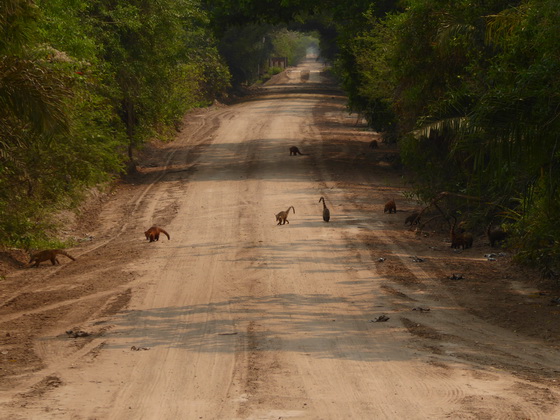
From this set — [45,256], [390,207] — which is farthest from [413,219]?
[45,256]

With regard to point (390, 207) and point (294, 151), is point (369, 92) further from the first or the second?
point (390, 207)

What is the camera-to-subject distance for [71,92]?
1165 cm

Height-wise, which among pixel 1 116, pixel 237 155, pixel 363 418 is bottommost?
pixel 237 155

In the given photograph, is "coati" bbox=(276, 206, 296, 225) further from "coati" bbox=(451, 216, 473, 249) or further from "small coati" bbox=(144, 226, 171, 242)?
"coati" bbox=(451, 216, 473, 249)

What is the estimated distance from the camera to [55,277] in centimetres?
1523

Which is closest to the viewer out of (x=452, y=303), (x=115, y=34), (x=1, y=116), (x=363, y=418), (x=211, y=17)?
(x=363, y=418)

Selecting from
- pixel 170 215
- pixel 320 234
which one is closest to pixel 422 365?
pixel 320 234

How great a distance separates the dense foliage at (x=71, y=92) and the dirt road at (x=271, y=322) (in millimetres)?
1684

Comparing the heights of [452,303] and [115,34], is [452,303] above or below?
below

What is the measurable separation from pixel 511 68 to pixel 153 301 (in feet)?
21.8

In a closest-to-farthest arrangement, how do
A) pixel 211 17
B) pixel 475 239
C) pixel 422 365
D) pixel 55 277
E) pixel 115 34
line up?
pixel 422 365 < pixel 55 277 < pixel 475 239 < pixel 115 34 < pixel 211 17

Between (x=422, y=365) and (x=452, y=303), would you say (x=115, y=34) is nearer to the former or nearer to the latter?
(x=452, y=303)

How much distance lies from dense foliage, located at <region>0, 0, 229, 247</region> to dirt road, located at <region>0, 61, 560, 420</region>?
1.68m

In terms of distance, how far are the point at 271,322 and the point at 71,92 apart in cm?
440
